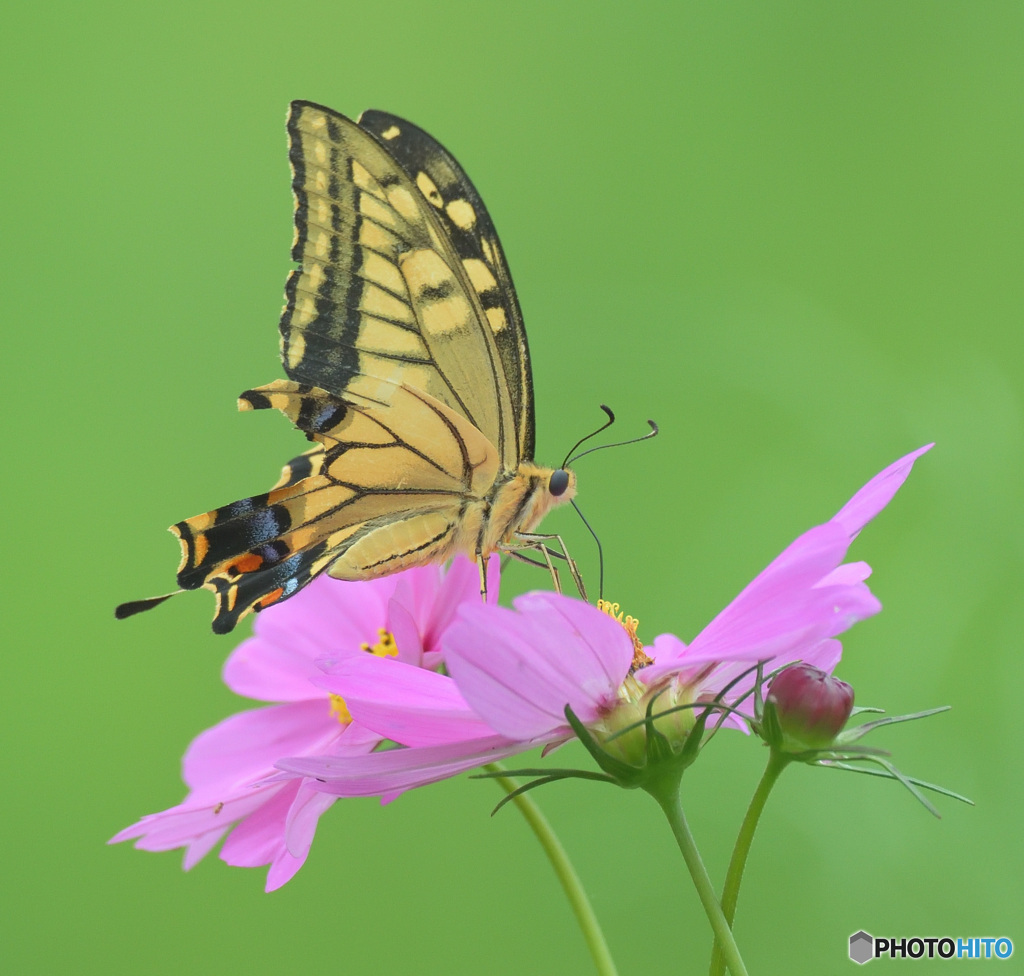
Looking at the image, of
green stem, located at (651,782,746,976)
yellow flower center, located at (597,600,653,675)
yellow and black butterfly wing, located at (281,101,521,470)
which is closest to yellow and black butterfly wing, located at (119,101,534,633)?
yellow and black butterfly wing, located at (281,101,521,470)

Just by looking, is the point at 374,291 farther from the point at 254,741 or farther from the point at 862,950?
the point at 862,950

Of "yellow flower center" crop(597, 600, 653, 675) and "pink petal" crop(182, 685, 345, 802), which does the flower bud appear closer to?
"yellow flower center" crop(597, 600, 653, 675)

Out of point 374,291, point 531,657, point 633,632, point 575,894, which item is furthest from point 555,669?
point 374,291

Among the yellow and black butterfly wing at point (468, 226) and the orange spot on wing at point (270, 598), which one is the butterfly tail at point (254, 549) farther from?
the yellow and black butterfly wing at point (468, 226)

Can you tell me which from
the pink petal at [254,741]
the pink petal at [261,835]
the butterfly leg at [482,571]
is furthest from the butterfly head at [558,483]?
the pink petal at [261,835]

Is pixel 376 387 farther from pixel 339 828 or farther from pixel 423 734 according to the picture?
pixel 339 828

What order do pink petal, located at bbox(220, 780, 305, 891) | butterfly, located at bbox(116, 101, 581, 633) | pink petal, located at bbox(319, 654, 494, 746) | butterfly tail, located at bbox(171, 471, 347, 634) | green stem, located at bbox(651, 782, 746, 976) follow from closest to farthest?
1. green stem, located at bbox(651, 782, 746, 976)
2. pink petal, located at bbox(319, 654, 494, 746)
3. pink petal, located at bbox(220, 780, 305, 891)
4. butterfly tail, located at bbox(171, 471, 347, 634)
5. butterfly, located at bbox(116, 101, 581, 633)

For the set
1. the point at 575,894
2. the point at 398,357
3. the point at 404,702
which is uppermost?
the point at 398,357
